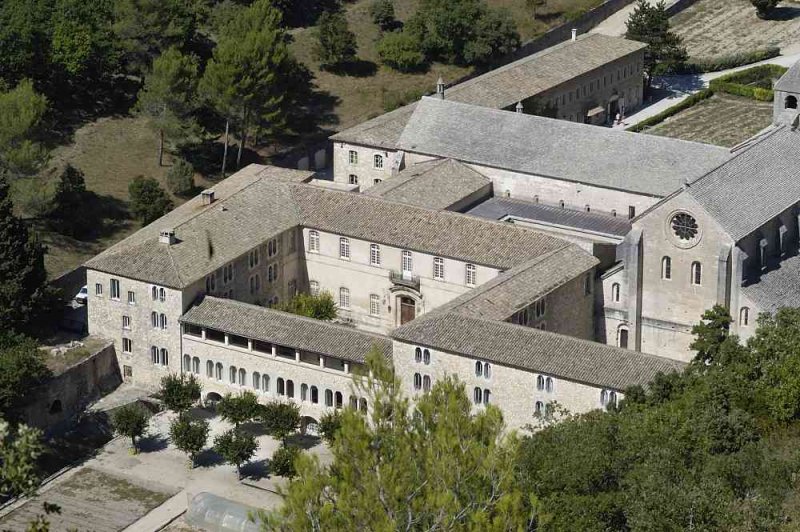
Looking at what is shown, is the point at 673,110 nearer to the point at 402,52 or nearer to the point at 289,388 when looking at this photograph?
the point at 402,52

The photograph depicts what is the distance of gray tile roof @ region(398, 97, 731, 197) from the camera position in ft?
320

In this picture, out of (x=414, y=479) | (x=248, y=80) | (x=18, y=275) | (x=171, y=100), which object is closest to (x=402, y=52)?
(x=248, y=80)

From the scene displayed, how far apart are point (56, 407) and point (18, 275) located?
7178 millimetres

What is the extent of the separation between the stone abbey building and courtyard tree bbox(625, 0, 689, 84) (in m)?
32.2

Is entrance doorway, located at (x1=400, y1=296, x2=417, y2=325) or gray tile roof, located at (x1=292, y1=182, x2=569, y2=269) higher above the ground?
gray tile roof, located at (x1=292, y1=182, x2=569, y2=269)

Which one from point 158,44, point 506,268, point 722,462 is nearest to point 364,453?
point 722,462

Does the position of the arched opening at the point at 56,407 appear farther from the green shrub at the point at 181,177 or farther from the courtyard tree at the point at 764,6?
the courtyard tree at the point at 764,6

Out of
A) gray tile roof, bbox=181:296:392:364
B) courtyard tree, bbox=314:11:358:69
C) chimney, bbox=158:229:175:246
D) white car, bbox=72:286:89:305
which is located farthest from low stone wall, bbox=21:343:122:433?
courtyard tree, bbox=314:11:358:69

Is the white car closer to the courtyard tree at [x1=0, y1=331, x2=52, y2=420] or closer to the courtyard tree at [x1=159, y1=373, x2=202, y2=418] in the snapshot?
the courtyard tree at [x1=0, y1=331, x2=52, y2=420]

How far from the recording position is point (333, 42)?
128 m

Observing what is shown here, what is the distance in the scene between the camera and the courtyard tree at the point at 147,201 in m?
106

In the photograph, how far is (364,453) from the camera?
2303 inches

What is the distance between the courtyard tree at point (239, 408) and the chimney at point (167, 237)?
9.01 m

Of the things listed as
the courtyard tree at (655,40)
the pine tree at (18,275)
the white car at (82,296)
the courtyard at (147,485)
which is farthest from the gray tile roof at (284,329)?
the courtyard tree at (655,40)
